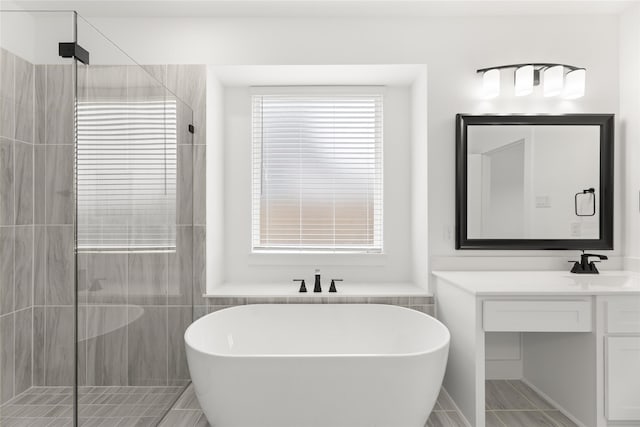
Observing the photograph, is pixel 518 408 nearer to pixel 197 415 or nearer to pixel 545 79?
pixel 197 415

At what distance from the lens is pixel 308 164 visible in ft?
10.1

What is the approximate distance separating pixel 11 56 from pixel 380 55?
2.03 meters

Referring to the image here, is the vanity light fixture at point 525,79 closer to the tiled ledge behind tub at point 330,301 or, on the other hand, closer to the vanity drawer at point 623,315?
the vanity drawer at point 623,315

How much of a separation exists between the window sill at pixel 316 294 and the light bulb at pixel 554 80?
156cm

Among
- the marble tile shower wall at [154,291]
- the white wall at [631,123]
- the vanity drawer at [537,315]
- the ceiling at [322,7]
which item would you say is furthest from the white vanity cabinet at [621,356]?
the marble tile shower wall at [154,291]

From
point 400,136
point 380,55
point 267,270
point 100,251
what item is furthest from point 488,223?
point 100,251

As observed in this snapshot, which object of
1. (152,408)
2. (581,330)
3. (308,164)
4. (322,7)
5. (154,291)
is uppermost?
(322,7)

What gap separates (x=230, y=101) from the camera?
3064 millimetres

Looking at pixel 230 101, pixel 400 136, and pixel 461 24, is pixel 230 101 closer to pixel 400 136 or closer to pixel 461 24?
pixel 400 136

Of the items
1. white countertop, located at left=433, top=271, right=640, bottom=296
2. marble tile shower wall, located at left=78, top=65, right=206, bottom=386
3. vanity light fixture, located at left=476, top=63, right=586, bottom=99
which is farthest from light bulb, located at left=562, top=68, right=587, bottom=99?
marble tile shower wall, located at left=78, top=65, right=206, bottom=386

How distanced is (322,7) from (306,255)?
1.74 meters

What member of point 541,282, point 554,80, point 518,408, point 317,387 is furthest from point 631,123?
point 317,387

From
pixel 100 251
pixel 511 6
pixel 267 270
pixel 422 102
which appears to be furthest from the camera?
pixel 267 270

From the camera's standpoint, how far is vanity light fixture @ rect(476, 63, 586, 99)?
102 inches
